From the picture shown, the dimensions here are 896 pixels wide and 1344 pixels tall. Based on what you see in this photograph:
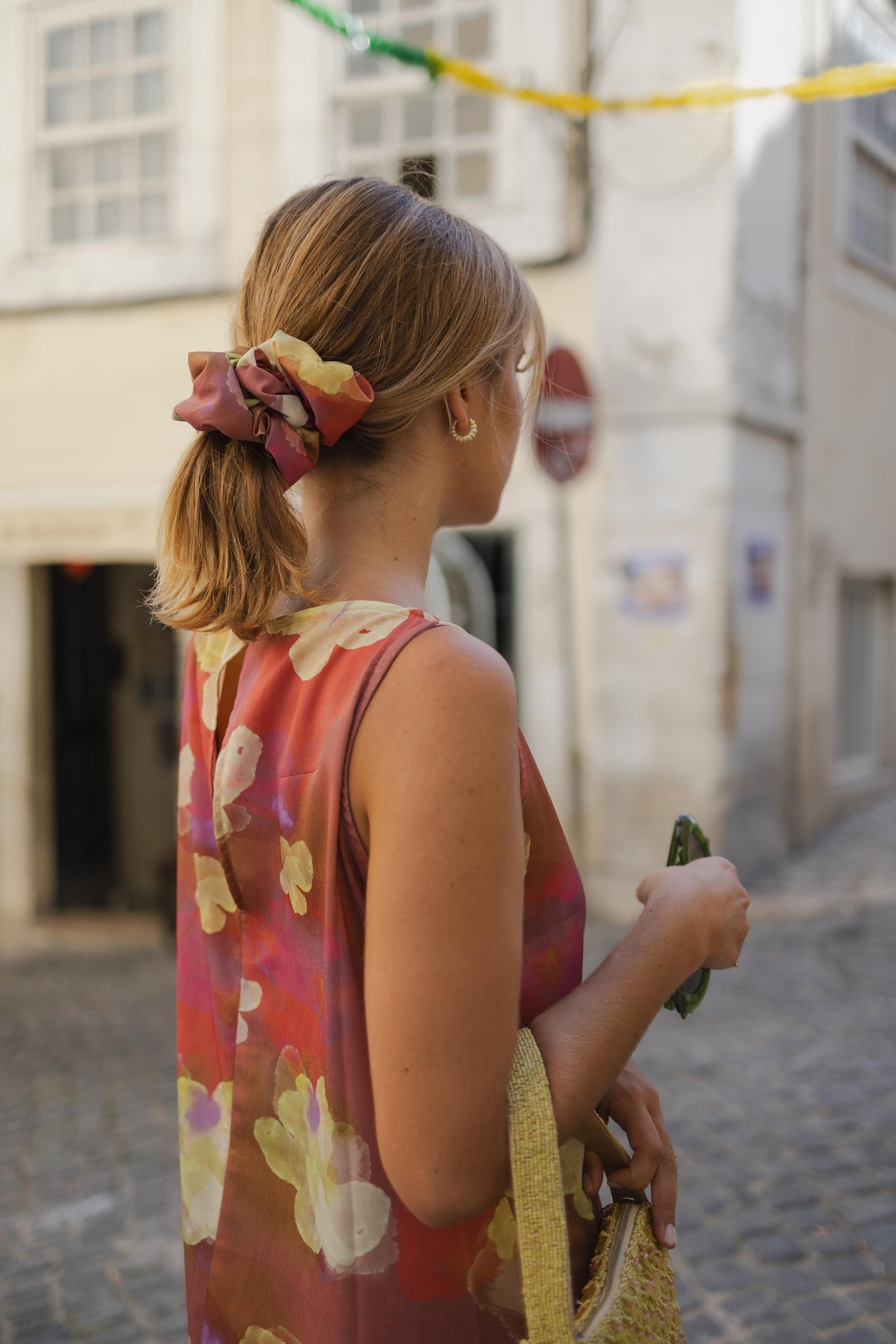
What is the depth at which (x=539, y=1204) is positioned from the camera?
93cm

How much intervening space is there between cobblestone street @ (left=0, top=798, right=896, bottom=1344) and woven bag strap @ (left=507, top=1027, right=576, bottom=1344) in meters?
0.24

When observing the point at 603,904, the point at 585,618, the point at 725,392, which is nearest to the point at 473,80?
the point at 725,392

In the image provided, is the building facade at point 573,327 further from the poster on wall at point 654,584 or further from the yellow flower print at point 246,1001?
the yellow flower print at point 246,1001

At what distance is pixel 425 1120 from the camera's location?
90 centimetres

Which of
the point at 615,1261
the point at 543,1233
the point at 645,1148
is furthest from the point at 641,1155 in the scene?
the point at 543,1233

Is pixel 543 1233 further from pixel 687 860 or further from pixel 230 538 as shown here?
pixel 230 538

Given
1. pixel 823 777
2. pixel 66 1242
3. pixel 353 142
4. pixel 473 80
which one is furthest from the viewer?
pixel 823 777

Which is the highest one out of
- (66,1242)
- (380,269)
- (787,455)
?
(787,455)

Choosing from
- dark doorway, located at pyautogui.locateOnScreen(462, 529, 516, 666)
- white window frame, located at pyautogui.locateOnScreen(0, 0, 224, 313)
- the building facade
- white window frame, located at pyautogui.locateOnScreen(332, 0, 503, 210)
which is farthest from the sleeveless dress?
white window frame, located at pyautogui.locateOnScreen(0, 0, 224, 313)

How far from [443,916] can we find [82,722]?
9.72m

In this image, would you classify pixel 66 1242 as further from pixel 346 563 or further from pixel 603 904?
pixel 603 904

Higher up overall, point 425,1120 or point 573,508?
point 573,508

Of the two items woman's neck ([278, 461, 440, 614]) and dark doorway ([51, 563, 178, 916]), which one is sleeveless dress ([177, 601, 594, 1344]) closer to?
woman's neck ([278, 461, 440, 614])

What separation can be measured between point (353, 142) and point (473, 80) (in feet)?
6.63
